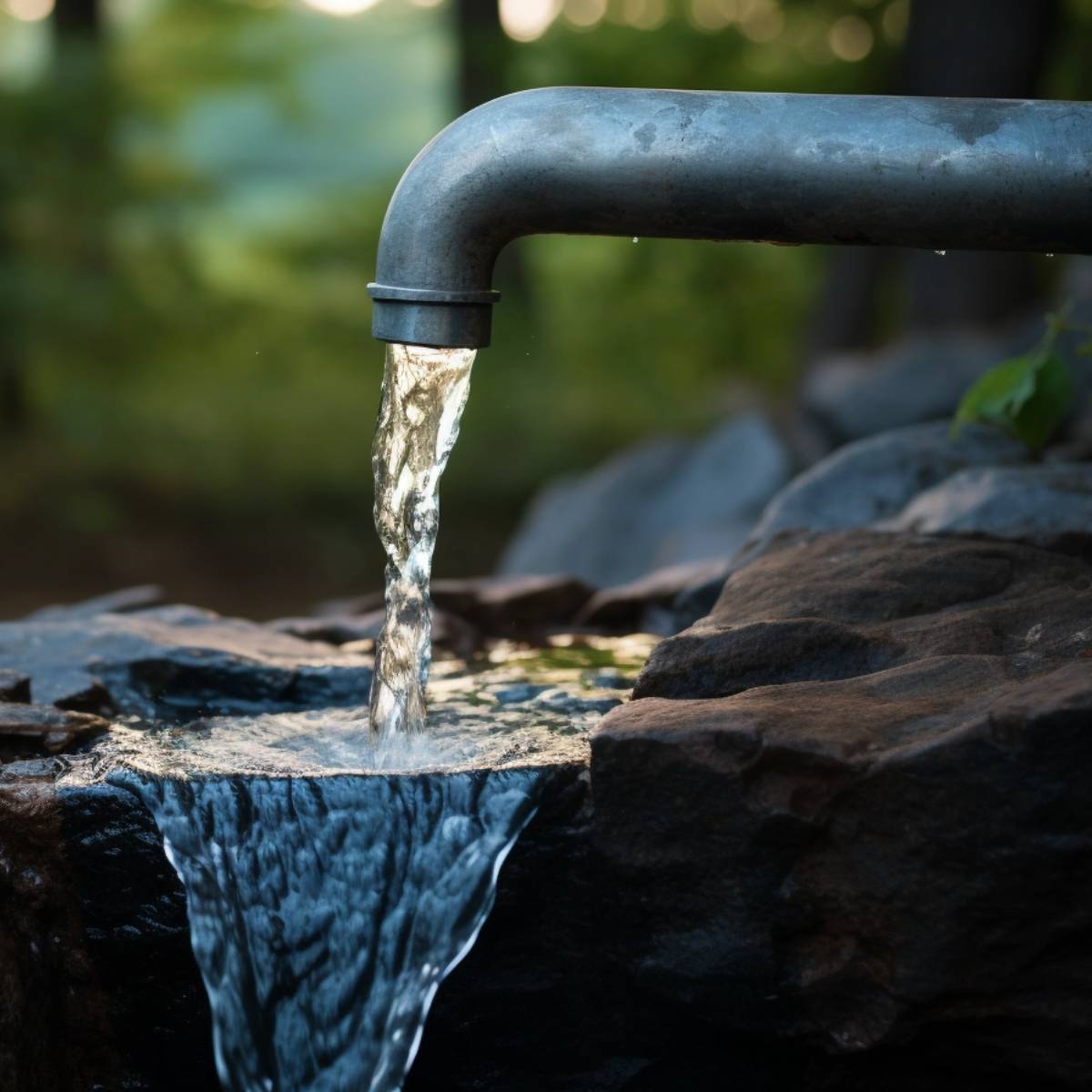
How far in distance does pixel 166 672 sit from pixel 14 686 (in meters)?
0.43

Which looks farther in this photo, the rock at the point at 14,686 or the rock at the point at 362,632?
the rock at the point at 362,632

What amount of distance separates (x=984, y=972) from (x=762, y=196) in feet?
4.55

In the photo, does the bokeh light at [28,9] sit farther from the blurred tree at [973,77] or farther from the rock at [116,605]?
the rock at [116,605]

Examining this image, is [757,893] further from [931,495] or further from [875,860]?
[931,495]

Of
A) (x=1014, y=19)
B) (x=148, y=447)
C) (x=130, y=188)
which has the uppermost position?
(x=1014, y=19)

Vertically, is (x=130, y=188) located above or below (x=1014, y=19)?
below

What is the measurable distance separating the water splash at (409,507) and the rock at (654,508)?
2.81m

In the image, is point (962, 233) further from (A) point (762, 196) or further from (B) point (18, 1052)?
(B) point (18, 1052)

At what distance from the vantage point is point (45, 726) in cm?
273

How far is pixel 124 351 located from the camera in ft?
36.1

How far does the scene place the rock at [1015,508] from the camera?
3.30 metres

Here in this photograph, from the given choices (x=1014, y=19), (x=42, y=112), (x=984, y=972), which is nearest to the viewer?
(x=984, y=972)

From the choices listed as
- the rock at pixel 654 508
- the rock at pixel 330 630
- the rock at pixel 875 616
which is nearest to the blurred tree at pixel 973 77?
A: the rock at pixel 654 508

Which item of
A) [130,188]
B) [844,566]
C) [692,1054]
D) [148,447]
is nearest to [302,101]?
[130,188]
